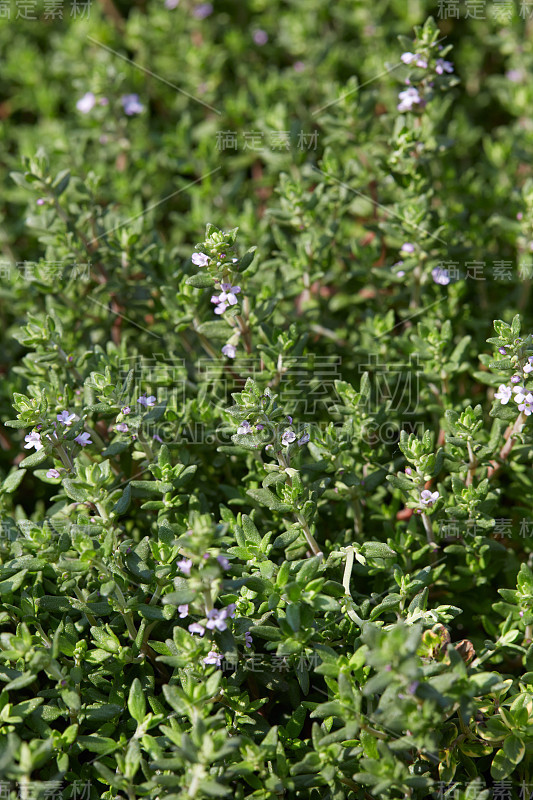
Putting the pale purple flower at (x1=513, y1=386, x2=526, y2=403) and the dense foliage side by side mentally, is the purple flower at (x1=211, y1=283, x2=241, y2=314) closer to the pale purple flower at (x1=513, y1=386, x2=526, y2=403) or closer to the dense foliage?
the dense foliage

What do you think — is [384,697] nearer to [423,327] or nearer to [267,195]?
[423,327]

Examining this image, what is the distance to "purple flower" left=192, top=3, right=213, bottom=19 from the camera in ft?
18.3

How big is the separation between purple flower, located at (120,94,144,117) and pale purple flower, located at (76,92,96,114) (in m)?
0.20

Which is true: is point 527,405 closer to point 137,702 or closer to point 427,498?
point 427,498

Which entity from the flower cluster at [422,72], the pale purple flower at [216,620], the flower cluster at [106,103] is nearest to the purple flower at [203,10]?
the flower cluster at [106,103]

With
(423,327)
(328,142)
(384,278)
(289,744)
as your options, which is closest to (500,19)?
(328,142)

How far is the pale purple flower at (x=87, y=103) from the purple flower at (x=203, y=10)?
1260mm

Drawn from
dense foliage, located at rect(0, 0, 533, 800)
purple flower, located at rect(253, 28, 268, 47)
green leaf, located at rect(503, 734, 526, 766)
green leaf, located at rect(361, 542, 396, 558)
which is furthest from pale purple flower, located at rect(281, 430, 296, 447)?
purple flower, located at rect(253, 28, 268, 47)

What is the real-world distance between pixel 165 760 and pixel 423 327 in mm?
2301

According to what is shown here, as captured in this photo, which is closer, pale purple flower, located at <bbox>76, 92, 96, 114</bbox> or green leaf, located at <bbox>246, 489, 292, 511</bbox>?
green leaf, located at <bbox>246, 489, 292, 511</bbox>

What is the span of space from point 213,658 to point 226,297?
1.49 meters

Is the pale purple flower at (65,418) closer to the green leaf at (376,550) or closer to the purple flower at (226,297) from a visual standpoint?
the purple flower at (226,297)

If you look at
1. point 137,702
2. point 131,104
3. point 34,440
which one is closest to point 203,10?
point 131,104

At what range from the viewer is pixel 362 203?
14.8ft
